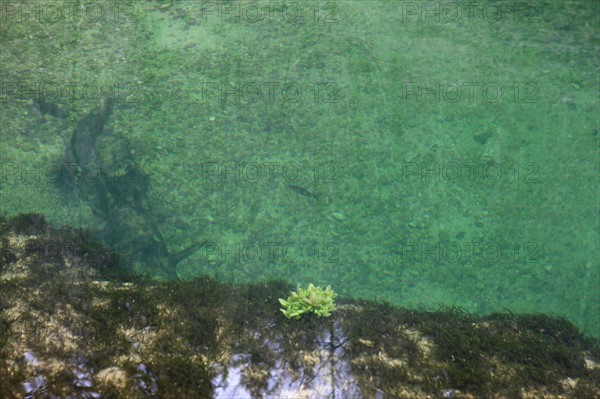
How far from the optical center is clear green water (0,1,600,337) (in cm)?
377

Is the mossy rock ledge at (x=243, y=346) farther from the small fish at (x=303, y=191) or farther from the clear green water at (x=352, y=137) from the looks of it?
the small fish at (x=303, y=191)

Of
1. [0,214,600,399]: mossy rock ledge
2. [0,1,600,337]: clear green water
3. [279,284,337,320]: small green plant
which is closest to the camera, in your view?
[0,214,600,399]: mossy rock ledge

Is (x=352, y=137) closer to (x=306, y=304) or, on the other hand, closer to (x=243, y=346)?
(x=306, y=304)

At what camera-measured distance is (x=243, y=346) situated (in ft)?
8.00

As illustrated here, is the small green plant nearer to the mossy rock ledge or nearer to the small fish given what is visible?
the mossy rock ledge

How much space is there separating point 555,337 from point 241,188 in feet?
8.11

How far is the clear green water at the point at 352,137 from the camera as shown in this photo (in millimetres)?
3766

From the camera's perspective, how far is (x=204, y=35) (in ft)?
16.4

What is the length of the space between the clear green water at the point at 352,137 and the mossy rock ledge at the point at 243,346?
0.78 meters

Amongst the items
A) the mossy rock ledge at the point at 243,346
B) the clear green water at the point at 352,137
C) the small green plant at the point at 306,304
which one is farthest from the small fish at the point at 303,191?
the small green plant at the point at 306,304

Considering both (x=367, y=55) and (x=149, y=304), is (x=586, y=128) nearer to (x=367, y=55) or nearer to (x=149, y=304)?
(x=367, y=55)

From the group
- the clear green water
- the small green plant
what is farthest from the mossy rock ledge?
the clear green water

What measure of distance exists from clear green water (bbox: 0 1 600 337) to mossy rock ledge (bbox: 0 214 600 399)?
0.78m

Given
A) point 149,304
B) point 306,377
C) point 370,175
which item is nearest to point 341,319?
point 306,377
